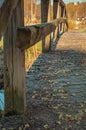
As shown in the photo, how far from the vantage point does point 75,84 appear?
15.9ft

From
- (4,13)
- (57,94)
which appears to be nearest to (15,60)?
(57,94)

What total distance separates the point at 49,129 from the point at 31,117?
0.96ft

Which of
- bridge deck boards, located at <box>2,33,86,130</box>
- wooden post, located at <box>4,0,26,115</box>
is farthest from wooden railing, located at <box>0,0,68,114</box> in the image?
bridge deck boards, located at <box>2,33,86,130</box>

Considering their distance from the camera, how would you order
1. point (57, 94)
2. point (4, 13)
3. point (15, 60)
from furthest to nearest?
point (57, 94)
point (15, 60)
point (4, 13)

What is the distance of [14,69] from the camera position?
11.1 feet

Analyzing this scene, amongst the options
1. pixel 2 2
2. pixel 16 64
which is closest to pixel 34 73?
pixel 16 64

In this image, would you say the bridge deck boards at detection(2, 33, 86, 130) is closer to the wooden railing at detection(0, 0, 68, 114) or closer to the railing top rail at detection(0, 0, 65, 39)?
the wooden railing at detection(0, 0, 68, 114)

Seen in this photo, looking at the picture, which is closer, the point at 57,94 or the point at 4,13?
the point at 4,13

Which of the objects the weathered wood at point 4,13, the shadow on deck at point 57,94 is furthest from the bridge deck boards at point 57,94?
the weathered wood at point 4,13

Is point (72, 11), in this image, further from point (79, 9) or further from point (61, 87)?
point (61, 87)

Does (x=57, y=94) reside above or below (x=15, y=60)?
below

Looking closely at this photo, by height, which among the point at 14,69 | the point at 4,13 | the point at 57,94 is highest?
the point at 4,13

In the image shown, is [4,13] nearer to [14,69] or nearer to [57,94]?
[14,69]

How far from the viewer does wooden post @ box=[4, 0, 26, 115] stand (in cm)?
332
